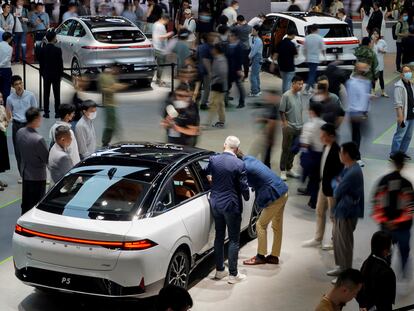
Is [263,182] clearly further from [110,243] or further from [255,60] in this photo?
[255,60]

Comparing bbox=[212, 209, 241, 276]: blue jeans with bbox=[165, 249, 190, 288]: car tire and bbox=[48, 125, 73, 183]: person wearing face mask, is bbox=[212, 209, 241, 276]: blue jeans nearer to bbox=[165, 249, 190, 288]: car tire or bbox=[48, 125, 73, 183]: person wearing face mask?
bbox=[165, 249, 190, 288]: car tire

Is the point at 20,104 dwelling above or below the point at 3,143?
above

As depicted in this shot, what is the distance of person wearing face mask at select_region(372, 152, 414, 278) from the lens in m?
8.75

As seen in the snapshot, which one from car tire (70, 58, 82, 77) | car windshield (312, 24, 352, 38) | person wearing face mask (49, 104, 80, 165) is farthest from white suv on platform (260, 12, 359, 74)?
person wearing face mask (49, 104, 80, 165)

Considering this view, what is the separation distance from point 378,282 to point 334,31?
52.8 feet

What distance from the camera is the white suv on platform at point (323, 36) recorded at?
21719 mm

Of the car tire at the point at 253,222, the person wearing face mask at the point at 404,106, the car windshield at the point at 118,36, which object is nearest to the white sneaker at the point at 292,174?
the person wearing face mask at the point at 404,106

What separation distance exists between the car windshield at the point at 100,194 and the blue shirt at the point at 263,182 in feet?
4.66

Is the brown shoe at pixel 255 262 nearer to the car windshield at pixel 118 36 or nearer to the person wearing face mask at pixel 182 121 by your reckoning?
the person wearing face mask at pixel 182 121

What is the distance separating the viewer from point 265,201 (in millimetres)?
9805

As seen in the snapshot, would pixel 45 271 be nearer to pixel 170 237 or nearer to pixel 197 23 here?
pixel 170 237

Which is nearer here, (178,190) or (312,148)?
(178,190)

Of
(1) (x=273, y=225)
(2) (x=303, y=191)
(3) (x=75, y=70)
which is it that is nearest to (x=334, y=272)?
(1) (x=273, y=225)

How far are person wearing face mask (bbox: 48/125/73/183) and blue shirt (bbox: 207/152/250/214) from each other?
190cm
